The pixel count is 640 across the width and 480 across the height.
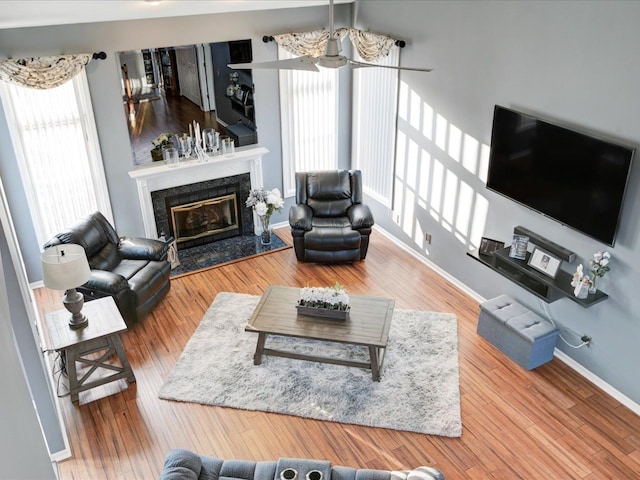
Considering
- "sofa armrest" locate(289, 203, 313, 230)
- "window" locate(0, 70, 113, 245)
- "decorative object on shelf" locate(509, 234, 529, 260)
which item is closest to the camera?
"decorative object on shelf" locate(509, 234, 529, 260)

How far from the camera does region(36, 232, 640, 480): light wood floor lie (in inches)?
188

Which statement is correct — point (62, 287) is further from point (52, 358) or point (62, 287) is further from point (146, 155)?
point (146, 155)

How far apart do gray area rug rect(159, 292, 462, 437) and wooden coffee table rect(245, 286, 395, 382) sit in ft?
0.39

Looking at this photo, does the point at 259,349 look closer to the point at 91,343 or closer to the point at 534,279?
the point at 91,343

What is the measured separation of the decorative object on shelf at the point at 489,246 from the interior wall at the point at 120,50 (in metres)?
3.26

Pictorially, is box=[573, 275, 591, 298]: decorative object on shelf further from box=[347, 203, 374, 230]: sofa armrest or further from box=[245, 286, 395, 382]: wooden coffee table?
box=[347, 203, 374, 230]: sofa armrest

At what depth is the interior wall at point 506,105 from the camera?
485 cm

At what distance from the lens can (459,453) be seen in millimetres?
4871

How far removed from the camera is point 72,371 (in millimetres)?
5312

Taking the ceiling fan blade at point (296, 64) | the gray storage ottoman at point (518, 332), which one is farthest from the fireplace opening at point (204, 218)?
the ceiling fan blade at point (296, 64)

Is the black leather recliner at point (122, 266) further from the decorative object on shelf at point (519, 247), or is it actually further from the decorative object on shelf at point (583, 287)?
the decorative object on shelf at point (583, 287)

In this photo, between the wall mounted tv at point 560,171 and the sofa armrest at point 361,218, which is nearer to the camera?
the wall mounted tv at point 560,171

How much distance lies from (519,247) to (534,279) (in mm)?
355

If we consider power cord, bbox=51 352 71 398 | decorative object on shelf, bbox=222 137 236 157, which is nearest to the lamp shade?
power cord, bbox=51 352 71 398
